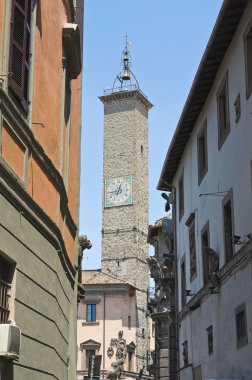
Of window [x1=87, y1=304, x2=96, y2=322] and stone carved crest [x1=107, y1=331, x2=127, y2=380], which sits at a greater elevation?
window [x1=87, y1=304, x2=96, y2=322]

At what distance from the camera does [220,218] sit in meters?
17.1

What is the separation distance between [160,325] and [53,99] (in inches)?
1056

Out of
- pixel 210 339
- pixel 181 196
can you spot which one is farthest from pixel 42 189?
pixel 181 196

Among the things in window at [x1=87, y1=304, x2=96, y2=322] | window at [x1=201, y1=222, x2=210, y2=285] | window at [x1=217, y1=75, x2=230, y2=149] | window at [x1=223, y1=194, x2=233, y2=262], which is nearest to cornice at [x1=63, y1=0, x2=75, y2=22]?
window at [x1=217, y1=75, x2=230, y2=149]

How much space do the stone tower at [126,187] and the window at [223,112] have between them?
5591 centimetres

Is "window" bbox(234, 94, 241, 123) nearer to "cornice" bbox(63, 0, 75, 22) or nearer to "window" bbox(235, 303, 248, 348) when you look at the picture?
"window" bbox(235, 303, 248, 348)

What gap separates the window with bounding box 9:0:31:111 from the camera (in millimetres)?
7656

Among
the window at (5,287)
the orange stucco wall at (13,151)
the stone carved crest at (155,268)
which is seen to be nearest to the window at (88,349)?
the stone carved crest at (155,268)

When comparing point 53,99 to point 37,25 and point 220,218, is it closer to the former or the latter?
point 37,25

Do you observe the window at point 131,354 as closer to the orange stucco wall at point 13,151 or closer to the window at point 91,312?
the window at point 91,312

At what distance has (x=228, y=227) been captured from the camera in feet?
54.1

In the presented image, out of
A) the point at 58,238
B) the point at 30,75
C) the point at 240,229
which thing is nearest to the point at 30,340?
the point at 58,238

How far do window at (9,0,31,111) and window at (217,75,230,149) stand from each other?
8.80 meters

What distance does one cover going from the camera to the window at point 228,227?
632 inches
